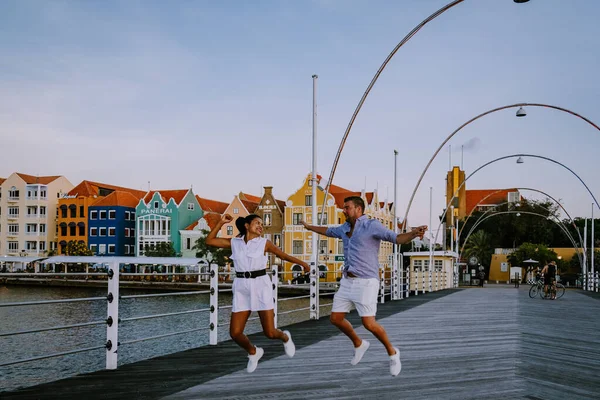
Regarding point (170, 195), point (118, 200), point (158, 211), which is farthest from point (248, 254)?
point (118, 200)

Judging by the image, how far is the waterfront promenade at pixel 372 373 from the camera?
20.0 feet

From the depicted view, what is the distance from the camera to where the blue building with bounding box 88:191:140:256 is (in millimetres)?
84000

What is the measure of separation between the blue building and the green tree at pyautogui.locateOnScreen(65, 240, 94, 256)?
A: 50.6 inches

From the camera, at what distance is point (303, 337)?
36.2ft

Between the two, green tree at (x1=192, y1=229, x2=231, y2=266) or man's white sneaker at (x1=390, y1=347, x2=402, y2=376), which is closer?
man's white sneaker at (x1=390, y1=347, x2=402, y2=376)

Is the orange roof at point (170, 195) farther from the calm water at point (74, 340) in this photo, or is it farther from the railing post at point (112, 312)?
the railing post at point (112, 312)

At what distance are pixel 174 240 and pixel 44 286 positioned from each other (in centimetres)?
1610

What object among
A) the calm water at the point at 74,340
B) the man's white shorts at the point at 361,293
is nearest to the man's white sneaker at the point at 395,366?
the man's white shorts at the point at 361,293

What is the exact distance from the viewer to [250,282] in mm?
6844

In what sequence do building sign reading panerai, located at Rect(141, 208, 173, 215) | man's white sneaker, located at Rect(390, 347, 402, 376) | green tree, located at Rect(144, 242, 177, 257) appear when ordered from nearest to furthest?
man's white sneaker, located at Rect(390, 347, 402, 376) < green tree, located at Rect(144, 242, 177, 257) < building sign reading panerai, located at Rect(141, 208, 173, 215)

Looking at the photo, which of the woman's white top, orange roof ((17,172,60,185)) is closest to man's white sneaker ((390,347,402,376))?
the woman's white top

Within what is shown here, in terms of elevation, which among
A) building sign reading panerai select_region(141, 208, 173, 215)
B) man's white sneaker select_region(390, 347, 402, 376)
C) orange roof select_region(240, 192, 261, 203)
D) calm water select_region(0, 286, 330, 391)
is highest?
orange roof select_region(240, 192, 261, 203)

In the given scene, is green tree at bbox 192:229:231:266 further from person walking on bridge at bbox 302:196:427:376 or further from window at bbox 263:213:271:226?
person walking on bridge at bbox 302:196:427:376

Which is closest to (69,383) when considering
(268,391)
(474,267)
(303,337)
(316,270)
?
(268,391)
